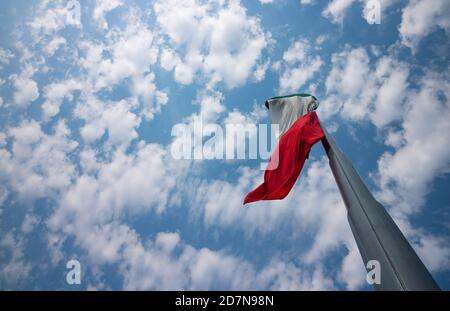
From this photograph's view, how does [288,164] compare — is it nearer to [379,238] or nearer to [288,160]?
[288,160]

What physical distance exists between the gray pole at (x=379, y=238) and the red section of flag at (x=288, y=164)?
132 cm

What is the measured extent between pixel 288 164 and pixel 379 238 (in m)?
3.21

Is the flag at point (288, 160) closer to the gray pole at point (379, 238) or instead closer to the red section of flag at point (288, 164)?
the red section of flag at point (288, 164)

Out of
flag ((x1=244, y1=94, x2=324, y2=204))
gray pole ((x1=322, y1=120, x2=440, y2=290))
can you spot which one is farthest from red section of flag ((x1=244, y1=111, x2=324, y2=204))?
gray pole ((x1=322, y1=120, x2=440, y2=290))

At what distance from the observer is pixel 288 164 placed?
25.0 ft

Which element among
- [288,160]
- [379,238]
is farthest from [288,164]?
[379,238]

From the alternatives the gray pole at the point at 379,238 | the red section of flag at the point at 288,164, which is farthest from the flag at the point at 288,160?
the gray pole at the point at 379,238

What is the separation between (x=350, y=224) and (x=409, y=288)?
1.68 metres

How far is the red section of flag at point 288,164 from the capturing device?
24.4 feet
